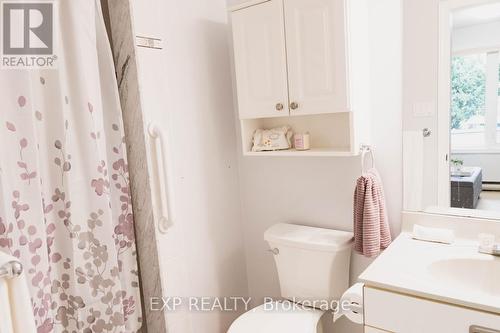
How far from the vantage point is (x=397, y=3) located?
146 cm

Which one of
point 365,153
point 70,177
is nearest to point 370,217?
point 365,153

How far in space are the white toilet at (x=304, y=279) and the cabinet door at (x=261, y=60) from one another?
2.03 feet

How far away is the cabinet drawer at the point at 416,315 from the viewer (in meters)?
0.99

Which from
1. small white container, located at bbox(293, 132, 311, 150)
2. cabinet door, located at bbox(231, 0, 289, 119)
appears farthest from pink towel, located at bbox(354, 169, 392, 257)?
cabinet door, located at bbox(231, 0, 289, 119)

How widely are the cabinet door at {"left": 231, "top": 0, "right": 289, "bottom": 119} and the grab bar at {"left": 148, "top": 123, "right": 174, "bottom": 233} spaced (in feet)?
1.47

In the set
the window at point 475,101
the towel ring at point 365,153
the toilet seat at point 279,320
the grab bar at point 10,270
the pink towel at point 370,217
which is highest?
the window at point 475,101

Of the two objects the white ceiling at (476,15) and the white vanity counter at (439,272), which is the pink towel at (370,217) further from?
the white ceiling at (476,15)

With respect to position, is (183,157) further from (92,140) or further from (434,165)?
(434,165)

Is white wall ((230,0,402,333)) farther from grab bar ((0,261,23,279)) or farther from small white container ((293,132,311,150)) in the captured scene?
grab bar ((0,261,23,279))

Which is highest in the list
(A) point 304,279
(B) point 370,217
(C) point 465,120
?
(C) point 465,120

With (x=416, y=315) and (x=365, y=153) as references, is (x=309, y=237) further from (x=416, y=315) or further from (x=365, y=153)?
(x=416, y=315)

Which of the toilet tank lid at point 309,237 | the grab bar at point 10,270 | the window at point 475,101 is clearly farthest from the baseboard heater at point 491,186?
the grab bar at point 10,270

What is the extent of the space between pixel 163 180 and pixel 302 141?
678mm

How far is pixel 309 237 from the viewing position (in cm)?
167
